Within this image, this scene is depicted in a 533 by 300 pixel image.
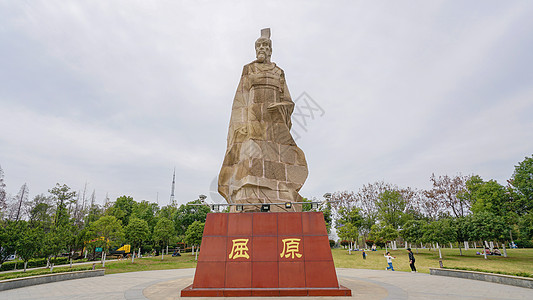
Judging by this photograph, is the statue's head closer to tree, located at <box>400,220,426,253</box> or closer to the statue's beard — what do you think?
the statue's beard

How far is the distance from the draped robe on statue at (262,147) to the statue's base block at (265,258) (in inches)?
40.9

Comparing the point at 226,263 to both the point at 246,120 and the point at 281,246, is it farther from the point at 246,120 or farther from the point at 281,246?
the point at 246,120

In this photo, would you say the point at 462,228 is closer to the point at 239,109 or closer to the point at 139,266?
the point at 239,109

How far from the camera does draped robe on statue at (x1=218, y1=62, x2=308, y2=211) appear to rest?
8.46m

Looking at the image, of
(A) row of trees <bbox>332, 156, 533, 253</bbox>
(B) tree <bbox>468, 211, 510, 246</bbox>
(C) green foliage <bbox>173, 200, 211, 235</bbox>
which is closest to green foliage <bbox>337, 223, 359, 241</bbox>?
(A) row of trees <bbox>332, 156, 533, 253</bbox>

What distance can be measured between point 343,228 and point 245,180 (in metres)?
22.4

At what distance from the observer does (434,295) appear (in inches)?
265

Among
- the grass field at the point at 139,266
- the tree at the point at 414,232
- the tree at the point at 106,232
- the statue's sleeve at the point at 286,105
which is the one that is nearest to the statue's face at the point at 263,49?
the statue's sleeve at the point at 286,105

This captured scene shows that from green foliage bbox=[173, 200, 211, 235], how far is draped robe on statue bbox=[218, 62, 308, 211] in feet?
91.3

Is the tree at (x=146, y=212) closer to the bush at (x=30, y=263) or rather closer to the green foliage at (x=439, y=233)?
the bush at (x=30, y=263)

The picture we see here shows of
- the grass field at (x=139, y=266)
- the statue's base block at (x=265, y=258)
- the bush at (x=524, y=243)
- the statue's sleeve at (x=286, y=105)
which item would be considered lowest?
the grass field at (x=139, y=266)

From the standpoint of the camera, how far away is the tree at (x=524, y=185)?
22972mm

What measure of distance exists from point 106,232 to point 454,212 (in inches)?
1381

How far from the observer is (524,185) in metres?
23.2
